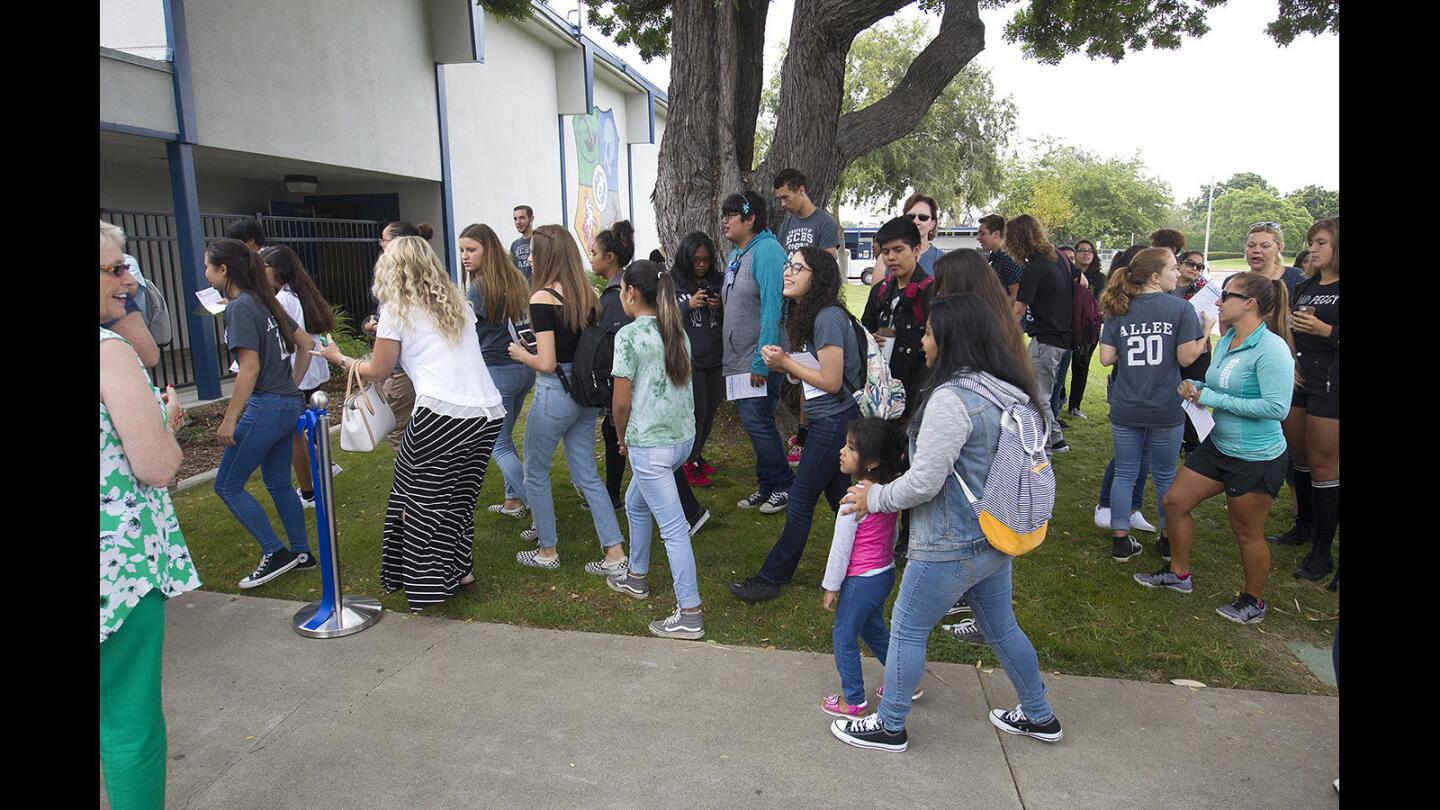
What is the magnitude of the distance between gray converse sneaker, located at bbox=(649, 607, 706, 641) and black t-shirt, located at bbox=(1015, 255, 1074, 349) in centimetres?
422

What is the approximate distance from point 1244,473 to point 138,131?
989 cm

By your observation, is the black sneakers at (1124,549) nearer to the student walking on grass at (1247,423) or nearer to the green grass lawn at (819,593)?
the green grass lawn at (819,593)

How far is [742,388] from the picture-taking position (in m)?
5.37

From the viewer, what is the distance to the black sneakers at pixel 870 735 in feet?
10.0

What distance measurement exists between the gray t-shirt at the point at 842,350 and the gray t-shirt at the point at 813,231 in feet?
6.31

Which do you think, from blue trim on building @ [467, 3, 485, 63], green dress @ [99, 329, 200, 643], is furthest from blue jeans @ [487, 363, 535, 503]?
blue trim on building @ [467, 3, 485, 63]

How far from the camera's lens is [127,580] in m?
2.19

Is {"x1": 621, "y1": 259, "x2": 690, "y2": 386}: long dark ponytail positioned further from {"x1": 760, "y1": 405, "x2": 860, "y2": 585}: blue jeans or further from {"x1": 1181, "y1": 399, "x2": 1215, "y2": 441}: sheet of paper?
{"x1": 1181, "y1": 399, "x2": 1215, "y2": 441}: sheet of paper

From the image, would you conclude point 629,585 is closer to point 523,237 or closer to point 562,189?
point 523,237

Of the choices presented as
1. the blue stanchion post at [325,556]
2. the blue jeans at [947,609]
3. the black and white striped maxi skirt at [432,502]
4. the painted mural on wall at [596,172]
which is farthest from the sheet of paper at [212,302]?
the painted mural on wall at [596,172]

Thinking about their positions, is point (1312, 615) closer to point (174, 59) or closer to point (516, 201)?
point (174, 59)

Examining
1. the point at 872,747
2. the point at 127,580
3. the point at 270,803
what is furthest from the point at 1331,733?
the point at 127,580

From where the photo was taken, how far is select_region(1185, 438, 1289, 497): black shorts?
388 centimetres
